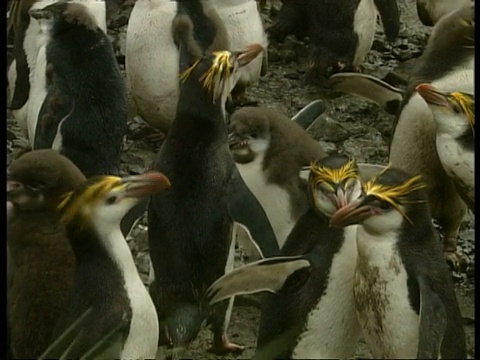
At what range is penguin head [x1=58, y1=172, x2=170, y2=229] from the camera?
1399mm

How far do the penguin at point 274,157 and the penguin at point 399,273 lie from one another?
19cm

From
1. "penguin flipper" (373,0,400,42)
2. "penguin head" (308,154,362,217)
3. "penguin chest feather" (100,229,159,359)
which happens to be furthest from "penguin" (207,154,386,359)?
"penguin flipper" (373,0,400,42)

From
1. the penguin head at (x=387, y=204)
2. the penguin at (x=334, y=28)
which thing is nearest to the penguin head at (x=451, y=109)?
the penguin head at (x=387, y=204)

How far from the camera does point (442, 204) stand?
4.91ft

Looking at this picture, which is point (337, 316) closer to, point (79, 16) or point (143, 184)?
point (143, 184)

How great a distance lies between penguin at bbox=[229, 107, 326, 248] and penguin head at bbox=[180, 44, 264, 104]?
2.5 inches

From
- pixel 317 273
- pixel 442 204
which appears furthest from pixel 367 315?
pixel 442 204

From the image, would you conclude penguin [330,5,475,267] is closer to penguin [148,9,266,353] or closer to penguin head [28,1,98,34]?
penguin [148,9,266,353]

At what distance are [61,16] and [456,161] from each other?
68 cm

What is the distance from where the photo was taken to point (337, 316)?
1.38 m

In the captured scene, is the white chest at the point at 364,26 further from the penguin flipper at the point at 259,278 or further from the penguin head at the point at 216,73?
the penguin flipper at the point at 259,278

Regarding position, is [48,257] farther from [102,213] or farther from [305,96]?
[305,96]
